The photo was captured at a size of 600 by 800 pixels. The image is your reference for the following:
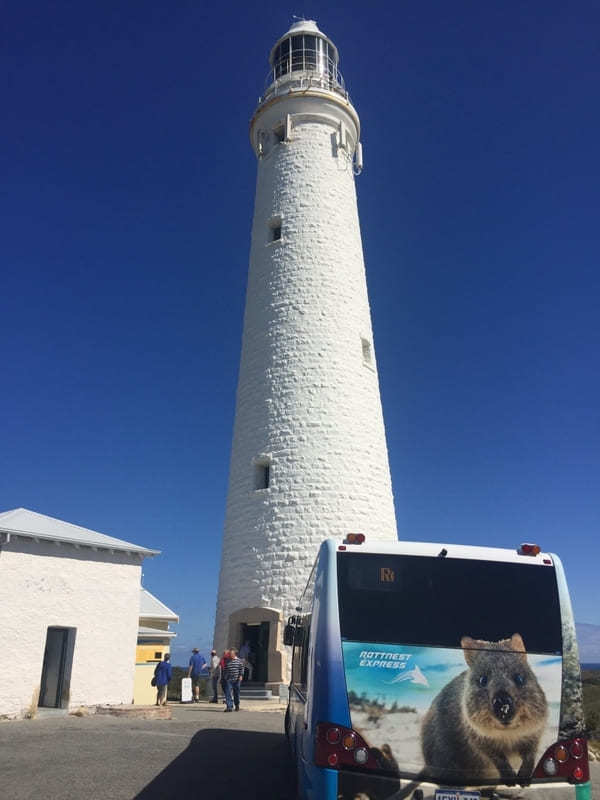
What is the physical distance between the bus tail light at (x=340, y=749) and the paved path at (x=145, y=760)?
2848mm

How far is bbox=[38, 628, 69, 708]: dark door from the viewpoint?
1580 centimetres

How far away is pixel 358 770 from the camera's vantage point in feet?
18.0

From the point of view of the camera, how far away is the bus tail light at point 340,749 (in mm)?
5504

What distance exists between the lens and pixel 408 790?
545 cm

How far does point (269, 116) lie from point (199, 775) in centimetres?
2160

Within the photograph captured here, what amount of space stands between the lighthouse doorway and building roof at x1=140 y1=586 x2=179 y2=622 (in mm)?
Result: 8973

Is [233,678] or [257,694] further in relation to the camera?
[257,694]

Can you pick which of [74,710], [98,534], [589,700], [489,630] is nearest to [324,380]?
[98,534]

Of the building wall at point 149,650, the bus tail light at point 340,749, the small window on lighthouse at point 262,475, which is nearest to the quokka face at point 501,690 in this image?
the bus tail light at point 340,749

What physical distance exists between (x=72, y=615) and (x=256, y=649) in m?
5.38

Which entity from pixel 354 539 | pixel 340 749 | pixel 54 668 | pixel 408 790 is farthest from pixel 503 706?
pixel 54 668

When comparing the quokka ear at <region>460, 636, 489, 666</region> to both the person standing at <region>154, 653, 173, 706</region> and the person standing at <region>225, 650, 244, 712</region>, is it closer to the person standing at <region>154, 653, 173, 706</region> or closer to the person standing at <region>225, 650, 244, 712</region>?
the person standing at <region>225, 650, 244, 712</region>

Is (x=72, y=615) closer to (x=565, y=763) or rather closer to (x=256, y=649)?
(x=256, y=649)

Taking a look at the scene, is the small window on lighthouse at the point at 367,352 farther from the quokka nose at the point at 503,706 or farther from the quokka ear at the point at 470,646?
the quokka nose at the point at 503,706
